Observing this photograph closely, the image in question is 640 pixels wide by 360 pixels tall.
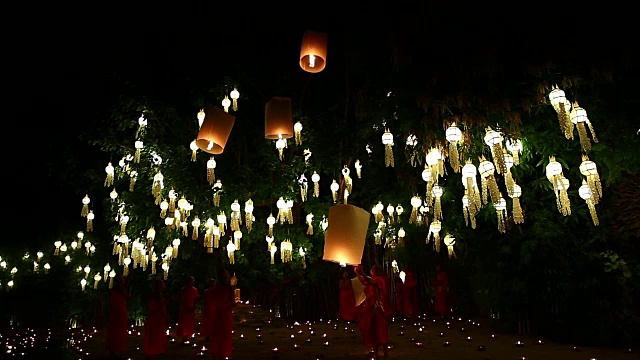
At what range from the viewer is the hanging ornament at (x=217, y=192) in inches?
353

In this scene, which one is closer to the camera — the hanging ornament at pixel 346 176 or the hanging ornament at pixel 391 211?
the hanging ornament at pixel 391 211

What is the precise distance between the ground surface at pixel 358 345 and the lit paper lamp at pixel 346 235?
2.96 metres

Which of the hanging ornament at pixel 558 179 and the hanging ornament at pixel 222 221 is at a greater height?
the hanging ornament at pixel 222 221

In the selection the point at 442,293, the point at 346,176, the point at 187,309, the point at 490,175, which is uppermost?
the point at 346,176

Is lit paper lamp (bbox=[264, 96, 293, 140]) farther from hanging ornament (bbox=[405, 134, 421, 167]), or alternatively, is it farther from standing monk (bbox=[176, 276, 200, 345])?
standing monk (bbox=[176, 276, 200, 345])

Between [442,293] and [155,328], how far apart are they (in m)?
6.71

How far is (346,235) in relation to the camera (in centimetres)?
368

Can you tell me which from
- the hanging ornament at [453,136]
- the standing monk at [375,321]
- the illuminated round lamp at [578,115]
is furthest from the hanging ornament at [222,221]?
the illuminated round lamp at [578,115]

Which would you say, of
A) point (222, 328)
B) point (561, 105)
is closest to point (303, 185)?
point (222, 328)

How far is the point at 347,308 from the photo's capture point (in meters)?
10.4

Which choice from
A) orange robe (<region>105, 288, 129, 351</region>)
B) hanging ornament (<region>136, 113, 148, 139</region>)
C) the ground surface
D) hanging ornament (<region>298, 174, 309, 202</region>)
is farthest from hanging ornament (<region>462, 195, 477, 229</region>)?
hanging ornament (<region>136, 113, 148, 139</region>)

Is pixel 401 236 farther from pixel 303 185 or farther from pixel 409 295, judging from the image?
pixel 303 185

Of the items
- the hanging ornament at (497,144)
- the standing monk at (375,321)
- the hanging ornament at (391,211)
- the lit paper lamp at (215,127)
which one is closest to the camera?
the lit paper lamp at (215,127)

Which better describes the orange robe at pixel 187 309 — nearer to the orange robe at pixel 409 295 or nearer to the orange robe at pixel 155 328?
the orange robe at pixel 155 328
